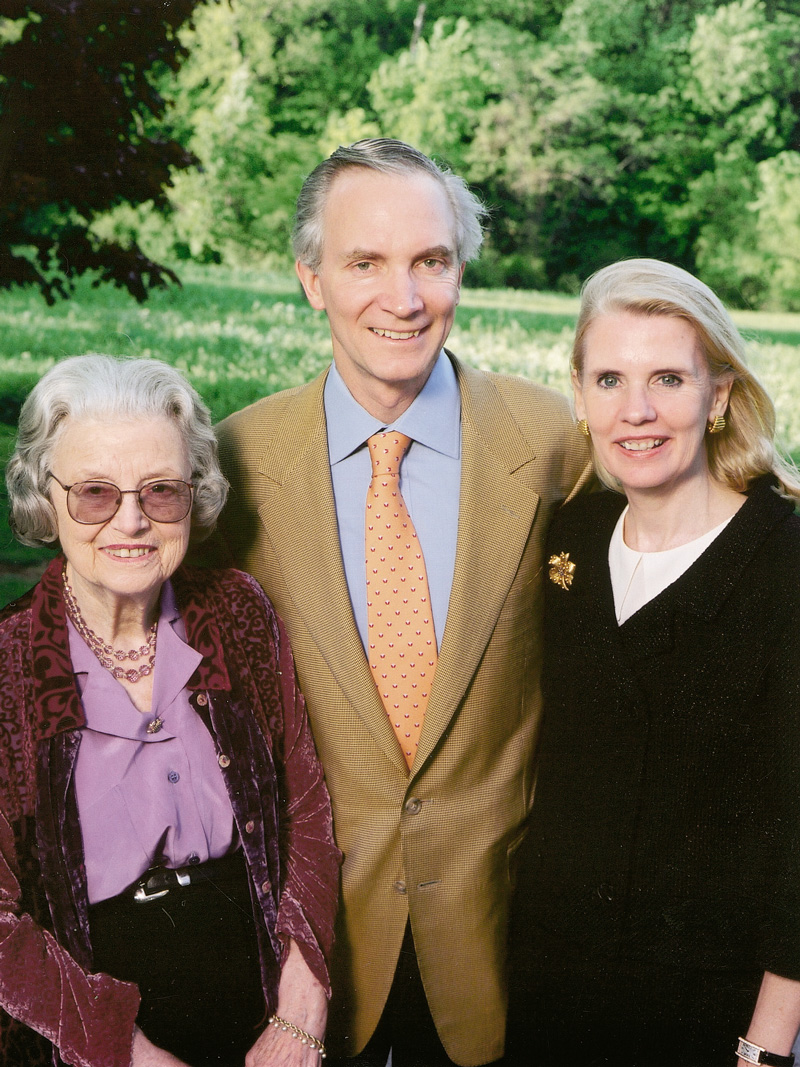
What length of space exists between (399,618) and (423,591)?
82mm

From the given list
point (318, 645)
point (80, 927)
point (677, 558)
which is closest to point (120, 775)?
point (80, 927)

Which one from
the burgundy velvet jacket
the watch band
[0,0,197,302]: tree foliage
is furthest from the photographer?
[0,0,197,302]: tree foliage

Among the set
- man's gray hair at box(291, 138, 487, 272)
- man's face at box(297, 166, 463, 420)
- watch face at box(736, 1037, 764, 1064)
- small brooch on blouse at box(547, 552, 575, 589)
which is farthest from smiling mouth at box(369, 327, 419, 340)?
watch face at box(736, 1037, 764, 1064)

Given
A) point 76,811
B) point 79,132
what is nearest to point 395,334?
point 76,811

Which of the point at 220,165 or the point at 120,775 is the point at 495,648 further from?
the point at 220,165

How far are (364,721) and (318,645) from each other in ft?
0.63

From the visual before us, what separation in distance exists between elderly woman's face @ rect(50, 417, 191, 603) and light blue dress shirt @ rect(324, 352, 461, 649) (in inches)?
20.5

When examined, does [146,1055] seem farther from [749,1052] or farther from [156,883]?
[749,1052]

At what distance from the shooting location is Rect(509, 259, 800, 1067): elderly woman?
6.28 ft

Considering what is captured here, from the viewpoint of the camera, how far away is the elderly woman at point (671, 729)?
6.28 ft

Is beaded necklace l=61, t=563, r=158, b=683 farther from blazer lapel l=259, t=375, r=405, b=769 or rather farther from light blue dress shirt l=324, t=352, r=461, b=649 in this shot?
light blue dress shirt l=324, t=352, r=461, b=649

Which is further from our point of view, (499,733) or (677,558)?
(499,733)

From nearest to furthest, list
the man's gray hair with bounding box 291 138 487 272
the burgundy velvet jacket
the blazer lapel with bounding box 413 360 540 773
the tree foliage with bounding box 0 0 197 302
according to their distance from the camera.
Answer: the burgundy velvet jacket → the blazer lapel with bounding box 413 360 540 773 → the man's gray hair with bounding box 291 138 487 272 → the tree foliage with bounding box 0 0 197 302

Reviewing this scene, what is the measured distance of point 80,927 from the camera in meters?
1.77
